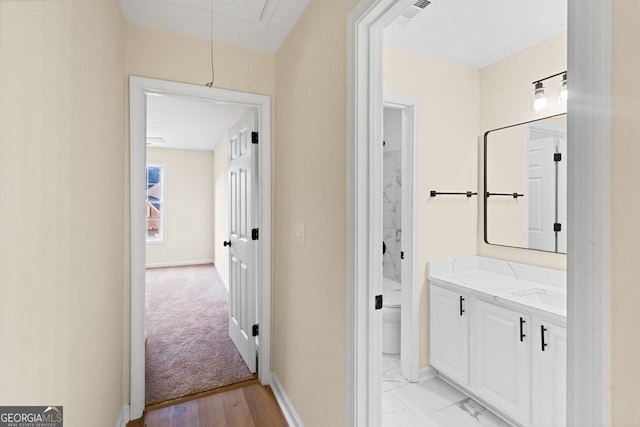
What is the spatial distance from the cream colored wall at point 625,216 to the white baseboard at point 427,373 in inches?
81.5

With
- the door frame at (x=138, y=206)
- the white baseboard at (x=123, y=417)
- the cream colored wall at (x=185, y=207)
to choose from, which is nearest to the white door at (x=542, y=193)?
the door frame at (x=138, y=206)

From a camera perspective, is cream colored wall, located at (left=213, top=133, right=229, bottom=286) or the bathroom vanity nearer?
the bathroom vanity

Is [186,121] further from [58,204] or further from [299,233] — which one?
[58,204]

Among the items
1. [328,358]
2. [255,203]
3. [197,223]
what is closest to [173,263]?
[197,223]

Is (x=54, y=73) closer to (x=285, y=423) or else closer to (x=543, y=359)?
(x=285, y=423)

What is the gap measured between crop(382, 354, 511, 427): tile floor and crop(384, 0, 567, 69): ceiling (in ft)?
8.19

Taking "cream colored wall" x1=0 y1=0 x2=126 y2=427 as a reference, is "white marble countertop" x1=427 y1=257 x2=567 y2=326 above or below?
below

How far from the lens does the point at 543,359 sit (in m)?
1.70

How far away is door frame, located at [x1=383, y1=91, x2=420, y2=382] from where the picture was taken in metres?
2.32

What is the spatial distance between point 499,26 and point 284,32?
1.39 m

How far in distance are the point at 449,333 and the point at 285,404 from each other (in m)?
1.26

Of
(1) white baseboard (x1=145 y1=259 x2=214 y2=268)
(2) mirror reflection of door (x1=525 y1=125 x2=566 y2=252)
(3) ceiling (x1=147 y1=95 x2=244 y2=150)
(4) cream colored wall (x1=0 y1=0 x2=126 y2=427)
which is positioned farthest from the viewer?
(1) white baseboard (x1=145 y1=259 x2=214 y2=268)

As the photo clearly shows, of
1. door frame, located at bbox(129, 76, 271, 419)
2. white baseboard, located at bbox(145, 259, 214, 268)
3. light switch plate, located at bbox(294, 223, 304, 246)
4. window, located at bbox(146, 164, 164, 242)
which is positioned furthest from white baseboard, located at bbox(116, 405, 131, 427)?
window, located at bbox(146, 164, 164, 242)

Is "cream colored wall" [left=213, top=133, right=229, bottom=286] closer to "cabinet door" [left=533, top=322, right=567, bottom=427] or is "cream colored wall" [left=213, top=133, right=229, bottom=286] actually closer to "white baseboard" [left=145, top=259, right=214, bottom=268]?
"white baseboard" [left=145, top=259, right=214, bottom=268]
